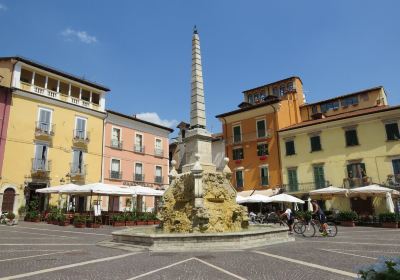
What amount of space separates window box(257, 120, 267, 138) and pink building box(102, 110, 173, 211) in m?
11.3

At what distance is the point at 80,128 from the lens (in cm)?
3058

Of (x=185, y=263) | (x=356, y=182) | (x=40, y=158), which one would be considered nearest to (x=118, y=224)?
Answer: (x=40, y=158)

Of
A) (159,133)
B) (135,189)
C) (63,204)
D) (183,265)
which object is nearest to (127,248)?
(183,265)

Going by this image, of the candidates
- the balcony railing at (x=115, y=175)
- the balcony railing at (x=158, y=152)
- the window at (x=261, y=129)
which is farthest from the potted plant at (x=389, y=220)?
the balcony railing at (x=158, y=152)

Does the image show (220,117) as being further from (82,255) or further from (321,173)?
(82,255)

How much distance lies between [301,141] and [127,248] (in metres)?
25.3

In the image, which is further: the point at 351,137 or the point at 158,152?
the point at 158,152

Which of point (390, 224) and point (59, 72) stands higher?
point (59, 72)

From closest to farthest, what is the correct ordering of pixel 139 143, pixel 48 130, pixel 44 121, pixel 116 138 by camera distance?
pixel 44 121
pixel 48 130
pixel 116 138
pixel 139 143

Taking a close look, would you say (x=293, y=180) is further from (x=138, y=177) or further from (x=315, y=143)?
Answer: (x=138, y=177)

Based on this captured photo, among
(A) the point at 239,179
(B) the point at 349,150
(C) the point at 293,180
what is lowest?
(C) the point at 293,180

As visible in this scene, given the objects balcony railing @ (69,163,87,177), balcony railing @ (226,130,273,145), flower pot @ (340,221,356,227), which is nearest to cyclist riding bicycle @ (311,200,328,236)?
flower pot @ (340,221,356,227)

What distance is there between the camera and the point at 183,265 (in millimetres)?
7453

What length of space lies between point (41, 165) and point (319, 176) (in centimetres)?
2548
